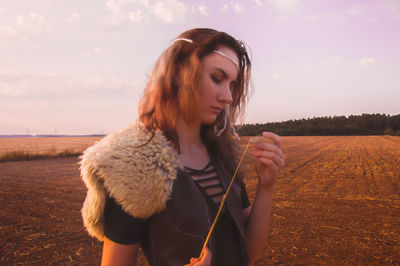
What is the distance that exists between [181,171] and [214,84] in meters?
0.51

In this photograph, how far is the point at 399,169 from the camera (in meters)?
11.3

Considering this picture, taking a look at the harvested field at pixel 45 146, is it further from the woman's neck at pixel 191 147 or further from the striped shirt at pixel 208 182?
the striped shirt at pixel 208 182

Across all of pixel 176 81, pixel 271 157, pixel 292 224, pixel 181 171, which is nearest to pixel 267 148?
pixel 271 157

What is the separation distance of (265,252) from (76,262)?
283 centimetres

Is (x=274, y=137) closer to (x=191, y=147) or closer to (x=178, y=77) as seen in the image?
(x=191, y=147)

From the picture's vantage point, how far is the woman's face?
1476 mm

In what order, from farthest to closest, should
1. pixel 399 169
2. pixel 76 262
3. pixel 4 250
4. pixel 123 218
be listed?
pixel 399 169
pixel 4 250
pixel 76 262
pixel 123 218

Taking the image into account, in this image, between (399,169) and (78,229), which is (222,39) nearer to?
(78,229)

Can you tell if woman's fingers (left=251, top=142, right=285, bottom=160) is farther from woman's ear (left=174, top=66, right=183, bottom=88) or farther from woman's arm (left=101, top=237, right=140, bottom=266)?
woman's arm (left=101, top=237, right=140, bottom=266)

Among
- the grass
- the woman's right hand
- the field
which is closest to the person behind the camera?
the woman's right hand

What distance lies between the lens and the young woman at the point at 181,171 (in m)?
1.22

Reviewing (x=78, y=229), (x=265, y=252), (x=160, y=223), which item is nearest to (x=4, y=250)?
(x=78, y=229)

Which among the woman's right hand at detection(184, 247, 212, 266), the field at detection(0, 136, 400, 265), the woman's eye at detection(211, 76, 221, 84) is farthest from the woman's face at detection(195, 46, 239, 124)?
the woman's right hand at detection(184, 247, 212, 266)

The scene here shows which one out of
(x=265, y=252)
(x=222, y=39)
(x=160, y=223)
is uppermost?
(x=222, y=39)
